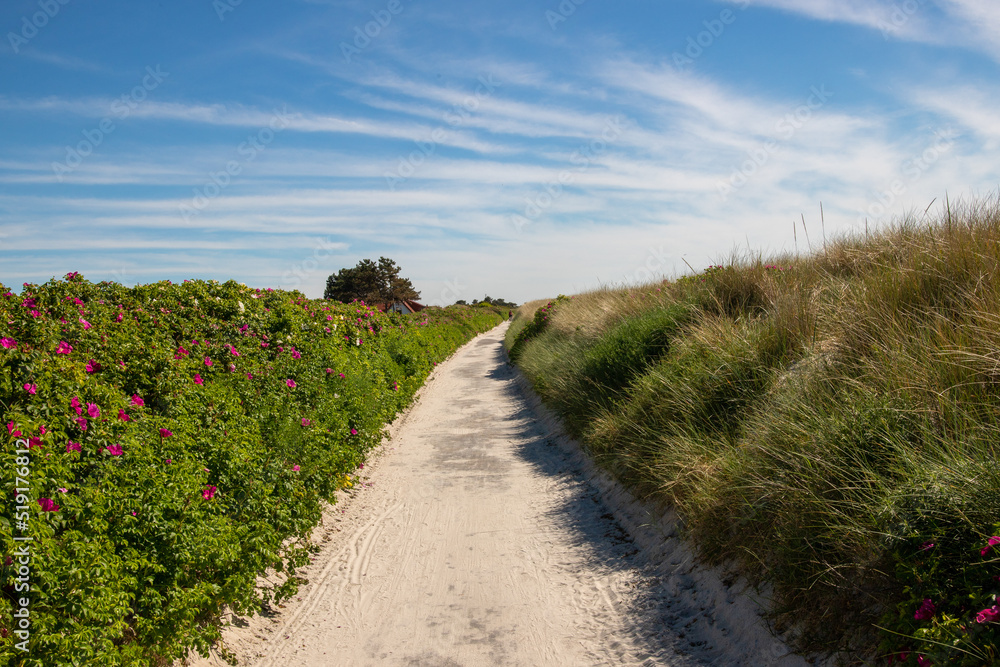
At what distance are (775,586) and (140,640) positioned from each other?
3.71 m

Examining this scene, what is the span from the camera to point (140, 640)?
3.12 meters

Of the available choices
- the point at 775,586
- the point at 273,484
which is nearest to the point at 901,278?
the point at 775,586

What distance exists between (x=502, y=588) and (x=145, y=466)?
111 inches

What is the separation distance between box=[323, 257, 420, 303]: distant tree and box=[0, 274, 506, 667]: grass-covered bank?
5162 centimetres

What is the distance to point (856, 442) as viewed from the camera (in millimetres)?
3707

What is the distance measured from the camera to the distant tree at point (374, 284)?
58.2 meters

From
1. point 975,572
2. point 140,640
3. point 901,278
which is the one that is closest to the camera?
point 975,572

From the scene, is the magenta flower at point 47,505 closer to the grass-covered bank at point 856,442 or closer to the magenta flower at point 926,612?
A: the grass-covered bank at point 856,442

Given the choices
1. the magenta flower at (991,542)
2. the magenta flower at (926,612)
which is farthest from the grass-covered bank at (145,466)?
the magenta flower at (991,542)

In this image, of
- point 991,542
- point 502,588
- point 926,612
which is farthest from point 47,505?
point 991,542

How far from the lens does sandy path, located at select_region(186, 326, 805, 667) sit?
12.6 ft

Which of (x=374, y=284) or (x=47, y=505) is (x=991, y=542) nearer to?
(x=47, y=505)

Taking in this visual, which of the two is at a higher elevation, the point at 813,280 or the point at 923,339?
the point at 813,280

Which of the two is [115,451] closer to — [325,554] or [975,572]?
[325,554]
